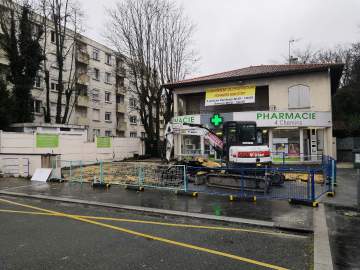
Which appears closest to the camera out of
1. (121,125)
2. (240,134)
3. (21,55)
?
(240,134)

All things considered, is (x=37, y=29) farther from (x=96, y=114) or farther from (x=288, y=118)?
(x=288, y=118)

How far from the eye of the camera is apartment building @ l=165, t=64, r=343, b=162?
2269 centimetres

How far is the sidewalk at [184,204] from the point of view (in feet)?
26.8

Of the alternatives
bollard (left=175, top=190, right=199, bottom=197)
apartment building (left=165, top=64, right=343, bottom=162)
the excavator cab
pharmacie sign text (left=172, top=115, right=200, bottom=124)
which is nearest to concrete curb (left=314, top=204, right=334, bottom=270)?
bollard (left=175, top=190, right=199, bottom=197)

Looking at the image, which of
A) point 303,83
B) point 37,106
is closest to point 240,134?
point 303,83

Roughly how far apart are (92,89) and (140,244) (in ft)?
128


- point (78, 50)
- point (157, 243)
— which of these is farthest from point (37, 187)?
point (78, 50)

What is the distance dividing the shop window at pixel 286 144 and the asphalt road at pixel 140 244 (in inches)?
655

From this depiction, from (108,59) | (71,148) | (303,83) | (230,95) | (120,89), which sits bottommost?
(71,148)

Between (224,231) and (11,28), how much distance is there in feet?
96.6

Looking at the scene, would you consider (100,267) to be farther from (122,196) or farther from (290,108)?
(290,108)

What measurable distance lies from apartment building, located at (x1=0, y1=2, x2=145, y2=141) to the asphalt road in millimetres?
27400

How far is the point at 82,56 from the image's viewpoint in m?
39.9

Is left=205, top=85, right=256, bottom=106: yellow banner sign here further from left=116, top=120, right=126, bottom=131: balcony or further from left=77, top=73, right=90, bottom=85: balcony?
left=116, top=120, right=126, bottom=131: balcony
